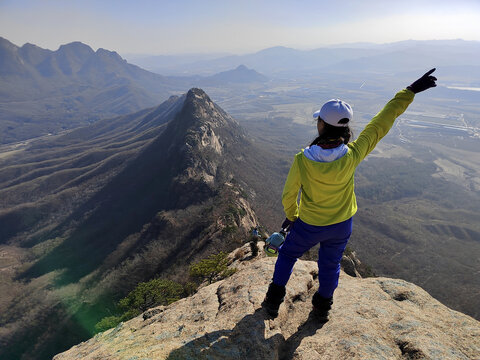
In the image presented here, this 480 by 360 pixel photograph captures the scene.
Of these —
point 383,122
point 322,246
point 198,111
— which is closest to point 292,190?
point 322,246

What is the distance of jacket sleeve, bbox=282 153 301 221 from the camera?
596 cm

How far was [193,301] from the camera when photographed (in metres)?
9.87

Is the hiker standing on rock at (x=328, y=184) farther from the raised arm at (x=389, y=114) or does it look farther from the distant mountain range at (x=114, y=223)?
the distant mountain range at (x=114, y=223)

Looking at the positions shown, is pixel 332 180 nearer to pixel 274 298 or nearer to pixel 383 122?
pixel 383 122

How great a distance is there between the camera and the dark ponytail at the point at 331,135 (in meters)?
5.64

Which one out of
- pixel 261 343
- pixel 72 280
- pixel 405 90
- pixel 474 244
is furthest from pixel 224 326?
pixel 474 244

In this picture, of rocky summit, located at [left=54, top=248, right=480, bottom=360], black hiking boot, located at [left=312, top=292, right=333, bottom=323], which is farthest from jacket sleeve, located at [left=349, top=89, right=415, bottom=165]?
rocky summit, located at [left=54, top=248, right=480, bottom=360]

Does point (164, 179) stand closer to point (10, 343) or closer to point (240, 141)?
point (10, 343)

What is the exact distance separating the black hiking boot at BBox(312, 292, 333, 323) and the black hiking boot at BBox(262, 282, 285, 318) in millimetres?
1104

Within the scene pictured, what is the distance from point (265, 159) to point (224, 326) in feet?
559

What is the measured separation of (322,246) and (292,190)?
5.99ft

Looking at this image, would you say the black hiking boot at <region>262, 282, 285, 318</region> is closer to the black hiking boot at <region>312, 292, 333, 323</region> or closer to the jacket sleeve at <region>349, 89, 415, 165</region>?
the black hiking boot at <region>312, 292, 333, 323</region>

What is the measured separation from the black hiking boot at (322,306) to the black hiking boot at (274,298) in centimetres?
110

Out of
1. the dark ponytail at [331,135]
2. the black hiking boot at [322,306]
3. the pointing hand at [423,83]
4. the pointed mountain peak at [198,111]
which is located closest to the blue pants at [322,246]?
the black hiking boot at [322,306]
